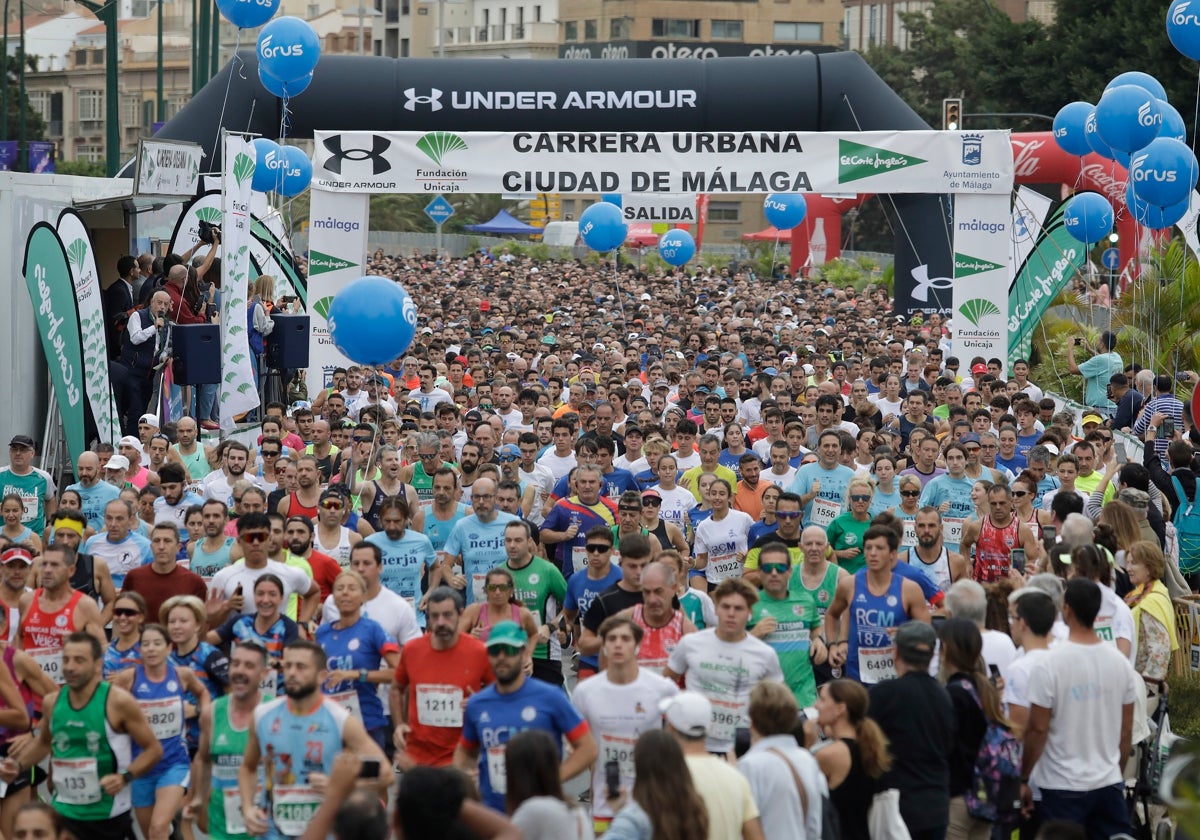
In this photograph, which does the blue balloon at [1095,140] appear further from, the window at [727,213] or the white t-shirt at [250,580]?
the window at [727,213]

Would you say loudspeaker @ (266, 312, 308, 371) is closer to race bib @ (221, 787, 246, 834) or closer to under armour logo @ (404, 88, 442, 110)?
under armour logo @ (404, 88, 442, 110)

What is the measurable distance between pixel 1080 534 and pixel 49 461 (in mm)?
11131

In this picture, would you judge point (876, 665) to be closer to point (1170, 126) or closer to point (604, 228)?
point (1170, 126)

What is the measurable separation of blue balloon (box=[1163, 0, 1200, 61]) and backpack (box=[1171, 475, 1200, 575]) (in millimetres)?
6417

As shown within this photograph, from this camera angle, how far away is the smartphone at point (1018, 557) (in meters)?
10.5

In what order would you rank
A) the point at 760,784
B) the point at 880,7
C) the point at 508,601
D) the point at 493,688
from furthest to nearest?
the point at 880,7
the point at 508,601
the point at 493,688
the point at 760,784

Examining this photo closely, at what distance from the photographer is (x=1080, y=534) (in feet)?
28.8

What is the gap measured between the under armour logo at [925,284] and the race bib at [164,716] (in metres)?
17.5

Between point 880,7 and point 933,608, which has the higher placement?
point 880,7

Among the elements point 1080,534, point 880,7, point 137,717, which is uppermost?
point 880,7

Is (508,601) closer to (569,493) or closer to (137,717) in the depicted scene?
(137,717)

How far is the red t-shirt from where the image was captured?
7.54 meters

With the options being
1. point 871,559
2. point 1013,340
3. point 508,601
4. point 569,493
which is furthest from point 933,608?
point 1013,340

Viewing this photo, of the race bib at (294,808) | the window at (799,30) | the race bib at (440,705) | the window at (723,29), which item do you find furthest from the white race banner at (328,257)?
the window at (799,30)
